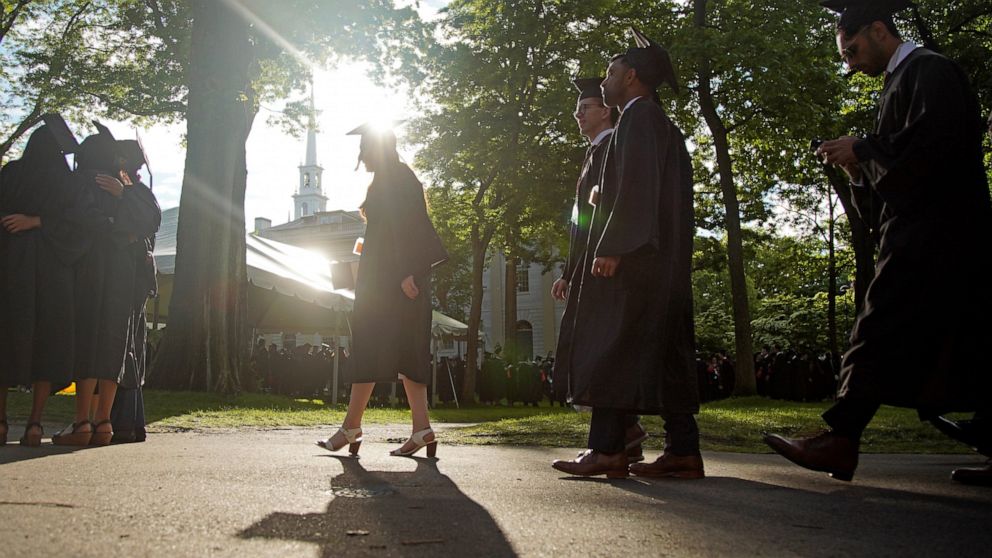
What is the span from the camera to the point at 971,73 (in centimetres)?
2006

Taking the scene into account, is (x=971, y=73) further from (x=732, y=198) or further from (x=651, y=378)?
(x=651, y=378)

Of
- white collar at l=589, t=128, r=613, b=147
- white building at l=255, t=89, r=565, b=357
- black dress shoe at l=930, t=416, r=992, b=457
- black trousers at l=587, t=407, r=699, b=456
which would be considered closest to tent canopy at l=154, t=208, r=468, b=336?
white collar at l=589, t=128, r=613, b=147

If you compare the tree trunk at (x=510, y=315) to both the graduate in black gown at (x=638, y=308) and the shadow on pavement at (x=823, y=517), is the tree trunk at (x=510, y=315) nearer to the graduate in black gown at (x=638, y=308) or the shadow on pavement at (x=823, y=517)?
the graduate in black gown at (x=638, y=308)

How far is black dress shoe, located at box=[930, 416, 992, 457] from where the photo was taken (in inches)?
147

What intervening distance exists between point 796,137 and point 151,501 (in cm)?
1871

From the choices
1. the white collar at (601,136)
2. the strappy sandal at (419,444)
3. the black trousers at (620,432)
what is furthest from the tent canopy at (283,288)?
the black trousers at (620,432)

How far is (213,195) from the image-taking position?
1446 cm

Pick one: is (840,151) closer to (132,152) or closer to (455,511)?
(455,511)

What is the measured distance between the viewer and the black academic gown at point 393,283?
530 cm

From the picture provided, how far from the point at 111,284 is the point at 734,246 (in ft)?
53.3

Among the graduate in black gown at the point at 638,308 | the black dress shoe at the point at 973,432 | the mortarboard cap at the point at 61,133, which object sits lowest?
the black dress shoe at the point at 973,432

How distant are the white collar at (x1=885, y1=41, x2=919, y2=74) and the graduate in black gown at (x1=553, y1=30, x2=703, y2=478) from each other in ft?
3.37

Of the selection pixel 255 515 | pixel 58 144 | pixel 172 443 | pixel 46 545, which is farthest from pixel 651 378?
pixel 58 144

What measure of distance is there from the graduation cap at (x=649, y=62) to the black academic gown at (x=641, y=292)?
181mm
